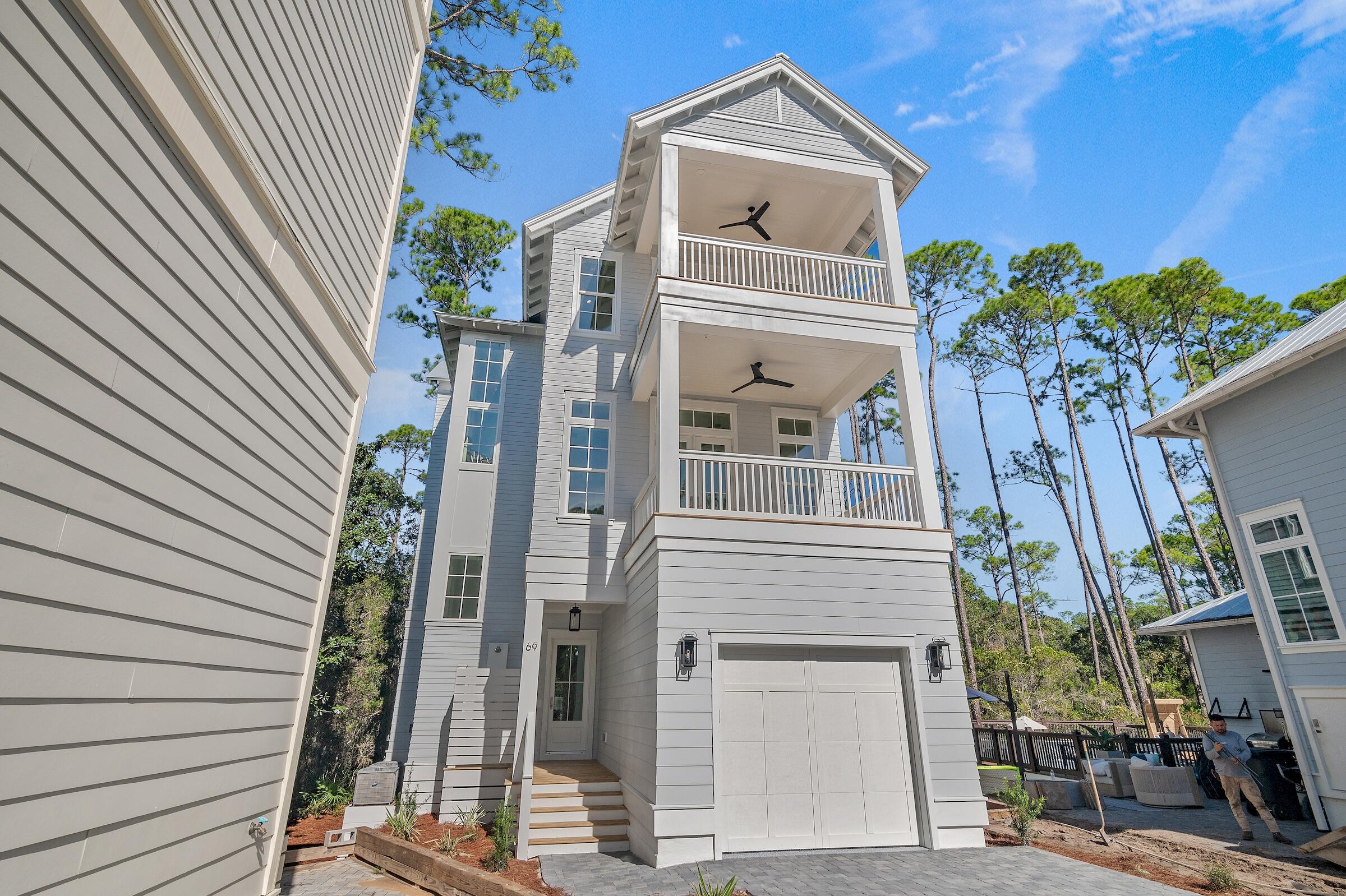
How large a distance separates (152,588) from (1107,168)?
24530mm

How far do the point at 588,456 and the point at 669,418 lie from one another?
9.61 ft

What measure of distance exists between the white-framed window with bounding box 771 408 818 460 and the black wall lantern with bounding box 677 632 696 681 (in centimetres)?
494

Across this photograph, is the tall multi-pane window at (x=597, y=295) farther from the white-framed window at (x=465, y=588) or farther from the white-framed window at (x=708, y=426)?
the white-framed window at (x=465, y=588)

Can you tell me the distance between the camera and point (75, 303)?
219cm

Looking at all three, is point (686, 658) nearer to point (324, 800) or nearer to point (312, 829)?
point (312, 829)

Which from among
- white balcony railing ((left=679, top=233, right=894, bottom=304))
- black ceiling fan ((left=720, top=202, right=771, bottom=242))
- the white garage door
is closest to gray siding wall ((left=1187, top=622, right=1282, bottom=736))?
the white garage door

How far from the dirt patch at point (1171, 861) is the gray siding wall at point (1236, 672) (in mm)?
7883

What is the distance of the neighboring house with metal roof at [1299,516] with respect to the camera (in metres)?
7.77

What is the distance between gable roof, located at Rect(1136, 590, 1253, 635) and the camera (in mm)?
12484

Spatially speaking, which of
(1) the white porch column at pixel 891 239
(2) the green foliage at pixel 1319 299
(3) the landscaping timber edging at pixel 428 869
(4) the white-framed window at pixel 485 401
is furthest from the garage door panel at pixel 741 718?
(2) the green foliage at pixel 1319 299

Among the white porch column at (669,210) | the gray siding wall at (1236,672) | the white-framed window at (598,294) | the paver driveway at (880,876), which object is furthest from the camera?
the gray siding wall at (1236,672)

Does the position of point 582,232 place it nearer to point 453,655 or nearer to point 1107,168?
point 453,655

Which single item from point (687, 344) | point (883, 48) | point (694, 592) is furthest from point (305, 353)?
point (883, 48)

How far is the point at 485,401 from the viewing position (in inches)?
514
